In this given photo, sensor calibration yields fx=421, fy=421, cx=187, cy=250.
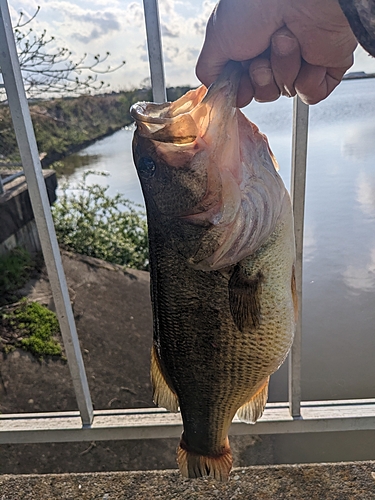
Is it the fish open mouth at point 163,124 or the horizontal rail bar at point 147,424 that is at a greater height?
the fish open mouth at point 163,124

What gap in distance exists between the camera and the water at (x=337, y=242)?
11.2 ft

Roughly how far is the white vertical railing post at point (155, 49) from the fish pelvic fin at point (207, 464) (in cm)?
115

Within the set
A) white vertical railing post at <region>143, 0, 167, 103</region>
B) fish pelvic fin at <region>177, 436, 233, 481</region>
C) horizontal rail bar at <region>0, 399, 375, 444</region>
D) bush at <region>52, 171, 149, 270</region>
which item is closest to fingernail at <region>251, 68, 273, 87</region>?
white vertical railing post at <region>143, 0, 167, 103</region>

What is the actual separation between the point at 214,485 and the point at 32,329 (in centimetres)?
250

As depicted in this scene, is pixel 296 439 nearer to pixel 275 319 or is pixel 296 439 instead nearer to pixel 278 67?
pixel 275 319

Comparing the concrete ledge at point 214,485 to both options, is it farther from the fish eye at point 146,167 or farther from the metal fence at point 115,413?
the fish eye at point 146,167

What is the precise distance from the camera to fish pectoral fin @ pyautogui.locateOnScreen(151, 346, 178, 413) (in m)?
1.36

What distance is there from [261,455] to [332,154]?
3943 millimetres

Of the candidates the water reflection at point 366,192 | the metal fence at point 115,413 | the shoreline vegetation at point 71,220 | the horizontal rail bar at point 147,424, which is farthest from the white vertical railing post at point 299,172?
the water reflection at point 366,192

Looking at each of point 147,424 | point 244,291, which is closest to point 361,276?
point 147,424

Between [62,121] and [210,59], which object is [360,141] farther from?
[210,59]

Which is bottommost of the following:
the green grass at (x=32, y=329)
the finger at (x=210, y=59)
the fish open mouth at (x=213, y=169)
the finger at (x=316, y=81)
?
the green grass at (x=32, y=329)

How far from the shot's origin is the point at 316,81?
0.97 m

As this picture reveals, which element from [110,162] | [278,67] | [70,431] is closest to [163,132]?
[278,67]
